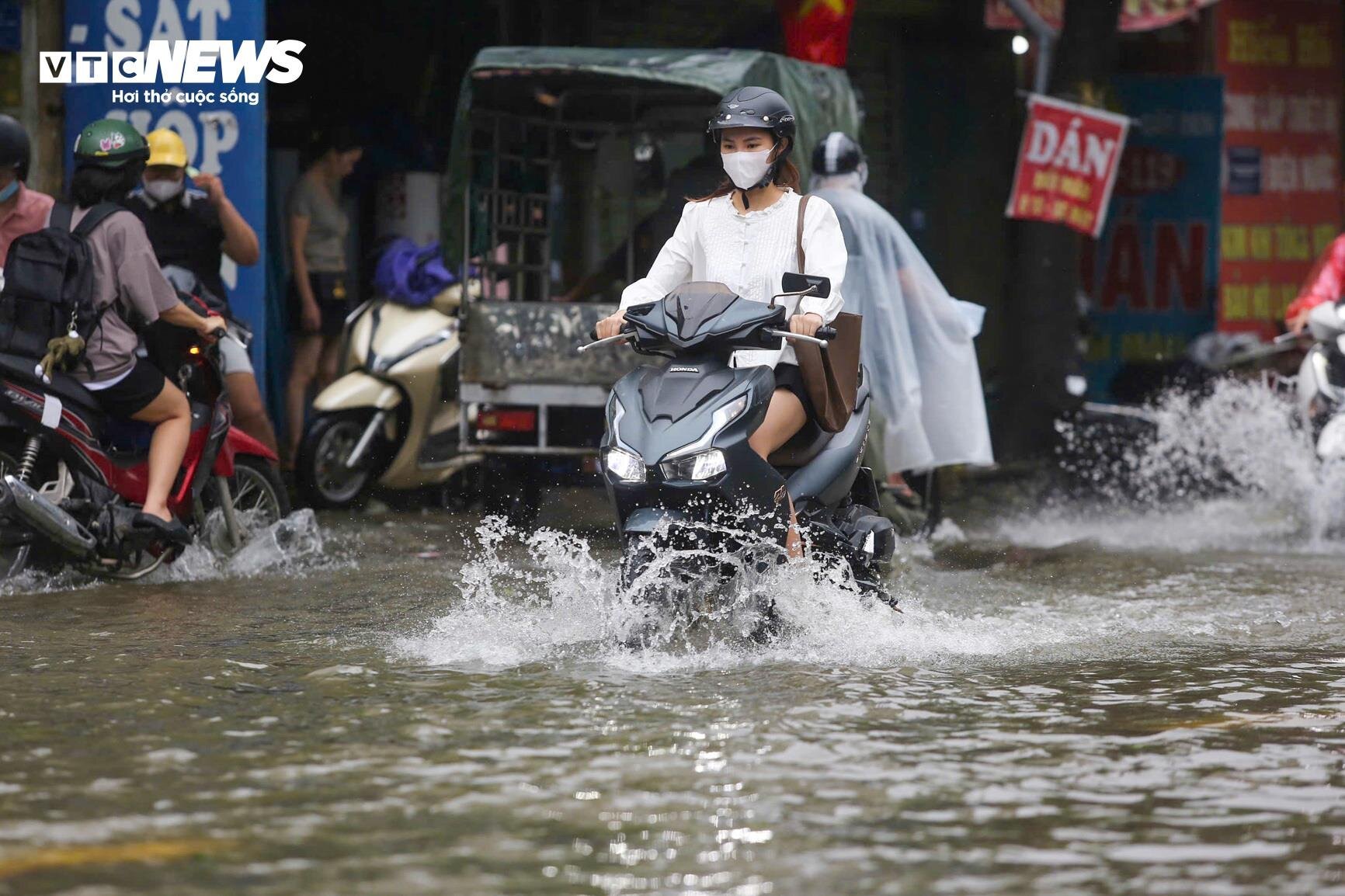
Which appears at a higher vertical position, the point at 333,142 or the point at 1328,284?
the point at 333,142

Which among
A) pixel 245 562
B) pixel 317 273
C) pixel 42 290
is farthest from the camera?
pixel 317 273

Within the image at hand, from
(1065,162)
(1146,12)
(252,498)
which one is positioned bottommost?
(252,498)

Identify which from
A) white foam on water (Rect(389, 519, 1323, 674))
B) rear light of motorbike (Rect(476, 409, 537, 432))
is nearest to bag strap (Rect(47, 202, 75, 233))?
white foam on water (Rect(389, 519, 1323, 674))

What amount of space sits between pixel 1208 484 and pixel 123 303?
7028mm

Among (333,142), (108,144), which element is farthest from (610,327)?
(333,142)

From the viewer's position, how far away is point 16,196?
798 cm

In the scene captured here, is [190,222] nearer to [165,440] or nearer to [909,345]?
[165,440]

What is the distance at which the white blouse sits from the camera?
644 cm

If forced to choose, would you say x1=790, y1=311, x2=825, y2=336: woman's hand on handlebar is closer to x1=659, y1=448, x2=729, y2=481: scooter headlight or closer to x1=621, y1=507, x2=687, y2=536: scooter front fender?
x1=659, y1=448, x2=729, y2=481: scooter headlight

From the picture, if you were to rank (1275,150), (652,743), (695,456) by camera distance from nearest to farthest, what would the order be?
A: (652,743), (695,456), (1275,150)

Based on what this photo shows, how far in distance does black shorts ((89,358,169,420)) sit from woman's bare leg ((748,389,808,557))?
8.61 feet

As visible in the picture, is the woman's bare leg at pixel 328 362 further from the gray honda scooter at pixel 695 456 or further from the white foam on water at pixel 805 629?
the gray honda scooter at pixel 695 456

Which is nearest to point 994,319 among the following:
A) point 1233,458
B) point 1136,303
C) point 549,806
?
point 1136,303

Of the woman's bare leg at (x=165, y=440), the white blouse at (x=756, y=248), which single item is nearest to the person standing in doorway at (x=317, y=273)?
the woman's bare leg at (x=165, y=440)
